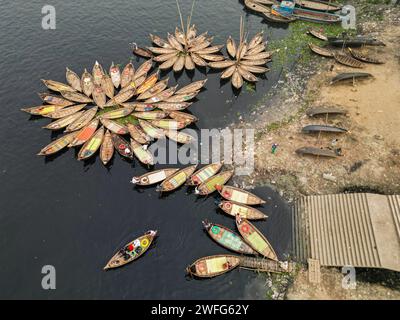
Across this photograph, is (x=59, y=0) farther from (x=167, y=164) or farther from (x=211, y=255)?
(x=211, y=255)

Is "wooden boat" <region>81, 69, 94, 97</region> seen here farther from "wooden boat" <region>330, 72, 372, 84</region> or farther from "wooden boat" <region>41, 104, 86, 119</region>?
"wooden boat" <region>330, 72, 372, 84</region>

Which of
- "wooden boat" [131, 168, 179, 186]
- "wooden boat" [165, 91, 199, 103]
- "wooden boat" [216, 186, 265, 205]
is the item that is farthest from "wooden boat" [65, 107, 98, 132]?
"wooden boat" [216, 186, 265, 205]

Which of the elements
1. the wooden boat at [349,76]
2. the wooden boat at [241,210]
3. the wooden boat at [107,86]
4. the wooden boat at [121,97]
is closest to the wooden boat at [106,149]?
the wooden boat at [121,97]

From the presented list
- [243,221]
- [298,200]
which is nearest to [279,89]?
[298,200]

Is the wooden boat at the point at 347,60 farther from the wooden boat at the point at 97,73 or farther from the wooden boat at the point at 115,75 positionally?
the wooden boat at the point at 97,73

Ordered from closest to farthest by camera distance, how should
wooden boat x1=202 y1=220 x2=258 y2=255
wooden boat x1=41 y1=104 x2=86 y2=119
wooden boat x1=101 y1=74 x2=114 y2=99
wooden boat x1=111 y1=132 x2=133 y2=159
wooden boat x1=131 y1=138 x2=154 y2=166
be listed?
wooden boat x1=202 y1=220 x2=258 y2=255
wooden boat x1=131 y1=138 x2=154 y2=166
wooden boat x1=111 y1=132 x2=133 y2=159
wooden boat x1=41 y1=104 x2=86 y2=119
wooden boat x1=101 y1=74 x2=114 y2=99

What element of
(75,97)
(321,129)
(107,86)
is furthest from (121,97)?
(321,129)
